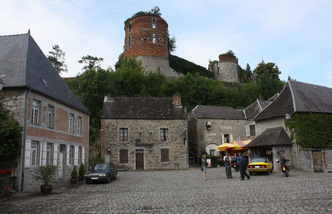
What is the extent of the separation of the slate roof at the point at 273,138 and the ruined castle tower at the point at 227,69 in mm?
33052

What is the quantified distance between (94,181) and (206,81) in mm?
29853

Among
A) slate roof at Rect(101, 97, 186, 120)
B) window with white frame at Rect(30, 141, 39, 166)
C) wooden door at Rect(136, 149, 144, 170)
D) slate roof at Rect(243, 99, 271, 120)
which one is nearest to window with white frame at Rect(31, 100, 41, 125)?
window with white frame at Rect(30, 141, 39, 166)

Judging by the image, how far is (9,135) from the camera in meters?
12.1

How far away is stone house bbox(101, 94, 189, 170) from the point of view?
2561 centimetres

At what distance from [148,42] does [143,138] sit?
23171 mm

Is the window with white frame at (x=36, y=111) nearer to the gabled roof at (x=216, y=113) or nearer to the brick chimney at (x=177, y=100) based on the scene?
the brick chimney at (x=177, y=100)

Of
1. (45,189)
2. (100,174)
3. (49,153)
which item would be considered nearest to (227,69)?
(100,174)

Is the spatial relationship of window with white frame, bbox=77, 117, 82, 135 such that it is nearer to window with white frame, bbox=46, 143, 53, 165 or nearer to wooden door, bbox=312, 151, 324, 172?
window with white frame, bbox=46, 143, 53, 165

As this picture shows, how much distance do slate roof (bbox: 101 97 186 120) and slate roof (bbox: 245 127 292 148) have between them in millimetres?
7565

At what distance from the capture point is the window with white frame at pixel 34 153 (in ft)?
44.6

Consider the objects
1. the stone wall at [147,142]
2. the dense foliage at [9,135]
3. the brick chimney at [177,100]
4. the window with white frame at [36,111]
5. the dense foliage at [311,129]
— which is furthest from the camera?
the brick chimney at [177,100]

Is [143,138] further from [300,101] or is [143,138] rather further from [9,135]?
[9,135]

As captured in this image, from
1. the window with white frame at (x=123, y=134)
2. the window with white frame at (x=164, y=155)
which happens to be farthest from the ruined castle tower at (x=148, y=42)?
the window with white frame at (x=164, y=155)

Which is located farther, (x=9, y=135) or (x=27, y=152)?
(x=27, y=152)
